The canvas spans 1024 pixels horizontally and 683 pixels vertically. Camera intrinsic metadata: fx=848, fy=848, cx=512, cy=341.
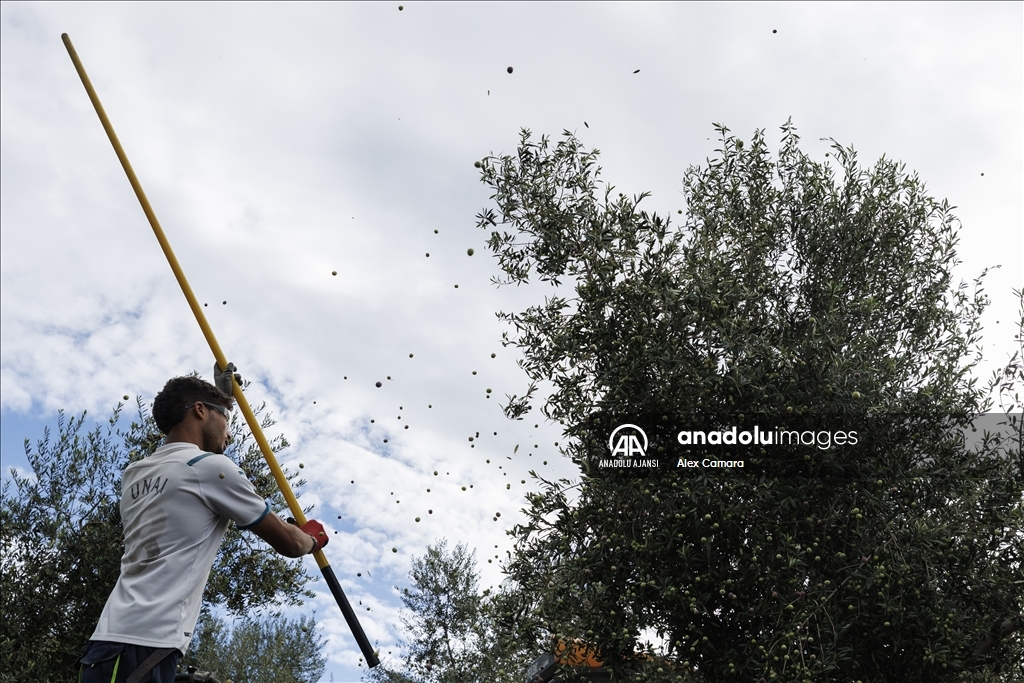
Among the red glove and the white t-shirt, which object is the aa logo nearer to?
the red glove

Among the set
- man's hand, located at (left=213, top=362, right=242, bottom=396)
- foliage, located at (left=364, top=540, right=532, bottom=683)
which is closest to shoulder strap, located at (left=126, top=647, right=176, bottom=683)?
man's hand, located at (left=213, top=362, right=242, bottom=396)

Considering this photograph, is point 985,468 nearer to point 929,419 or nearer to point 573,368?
point 929,419

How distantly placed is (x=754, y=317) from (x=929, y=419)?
229cm

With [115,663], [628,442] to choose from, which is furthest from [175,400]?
[628,442]

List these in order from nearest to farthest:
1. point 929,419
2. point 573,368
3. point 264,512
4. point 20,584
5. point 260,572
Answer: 1. point 264,512
2. point 929,419
3. point 573,368
4. point 20,584
5. point 260,572

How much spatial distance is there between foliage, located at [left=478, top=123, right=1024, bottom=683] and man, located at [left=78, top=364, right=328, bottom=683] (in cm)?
533

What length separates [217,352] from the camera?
19.9 feet

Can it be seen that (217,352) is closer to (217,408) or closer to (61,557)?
(217,408)

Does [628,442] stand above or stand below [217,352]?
above

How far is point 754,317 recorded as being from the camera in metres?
10.0

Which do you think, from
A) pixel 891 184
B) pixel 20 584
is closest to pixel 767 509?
pixel 891 184

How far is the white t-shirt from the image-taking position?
4.15 m

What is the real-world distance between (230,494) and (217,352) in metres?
1.97

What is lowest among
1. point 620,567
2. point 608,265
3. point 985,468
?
point 620,567
